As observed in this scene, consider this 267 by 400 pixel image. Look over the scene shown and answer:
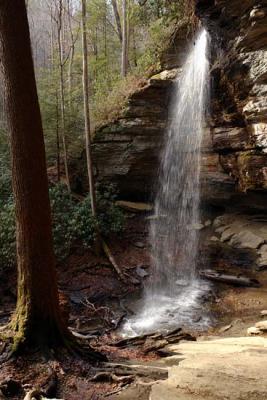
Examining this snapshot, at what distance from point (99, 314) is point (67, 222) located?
12.1 ft

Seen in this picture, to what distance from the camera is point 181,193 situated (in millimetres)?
13461

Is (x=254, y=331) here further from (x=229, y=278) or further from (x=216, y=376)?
(x=229, y=278)

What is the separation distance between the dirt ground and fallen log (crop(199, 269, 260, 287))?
0.72 feet

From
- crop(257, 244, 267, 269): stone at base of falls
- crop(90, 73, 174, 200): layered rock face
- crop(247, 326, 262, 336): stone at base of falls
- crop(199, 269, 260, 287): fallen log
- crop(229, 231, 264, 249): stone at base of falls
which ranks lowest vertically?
crop(247, 326, 262, 336): stone at base of falls

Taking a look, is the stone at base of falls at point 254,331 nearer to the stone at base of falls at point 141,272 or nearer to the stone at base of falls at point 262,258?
the stone at base of falls at point 262,258

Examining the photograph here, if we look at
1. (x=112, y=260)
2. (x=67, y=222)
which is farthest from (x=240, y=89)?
(x=67, y=222)

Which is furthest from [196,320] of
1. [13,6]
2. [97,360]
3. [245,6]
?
[245,6]

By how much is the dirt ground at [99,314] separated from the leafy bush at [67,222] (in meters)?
0.45

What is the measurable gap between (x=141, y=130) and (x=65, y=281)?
5965 millimetres

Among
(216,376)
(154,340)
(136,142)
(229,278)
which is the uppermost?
(136,142)

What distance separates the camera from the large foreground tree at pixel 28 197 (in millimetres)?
4391

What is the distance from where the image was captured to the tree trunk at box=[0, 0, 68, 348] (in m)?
4.39

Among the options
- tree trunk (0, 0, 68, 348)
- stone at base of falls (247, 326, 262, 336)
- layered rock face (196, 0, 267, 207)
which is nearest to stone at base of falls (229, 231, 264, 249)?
layered rock face (196, 0, 267, 207)

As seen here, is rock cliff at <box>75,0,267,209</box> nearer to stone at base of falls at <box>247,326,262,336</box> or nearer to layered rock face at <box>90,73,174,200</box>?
layered rock face at <box>90,73,174,200</box>
